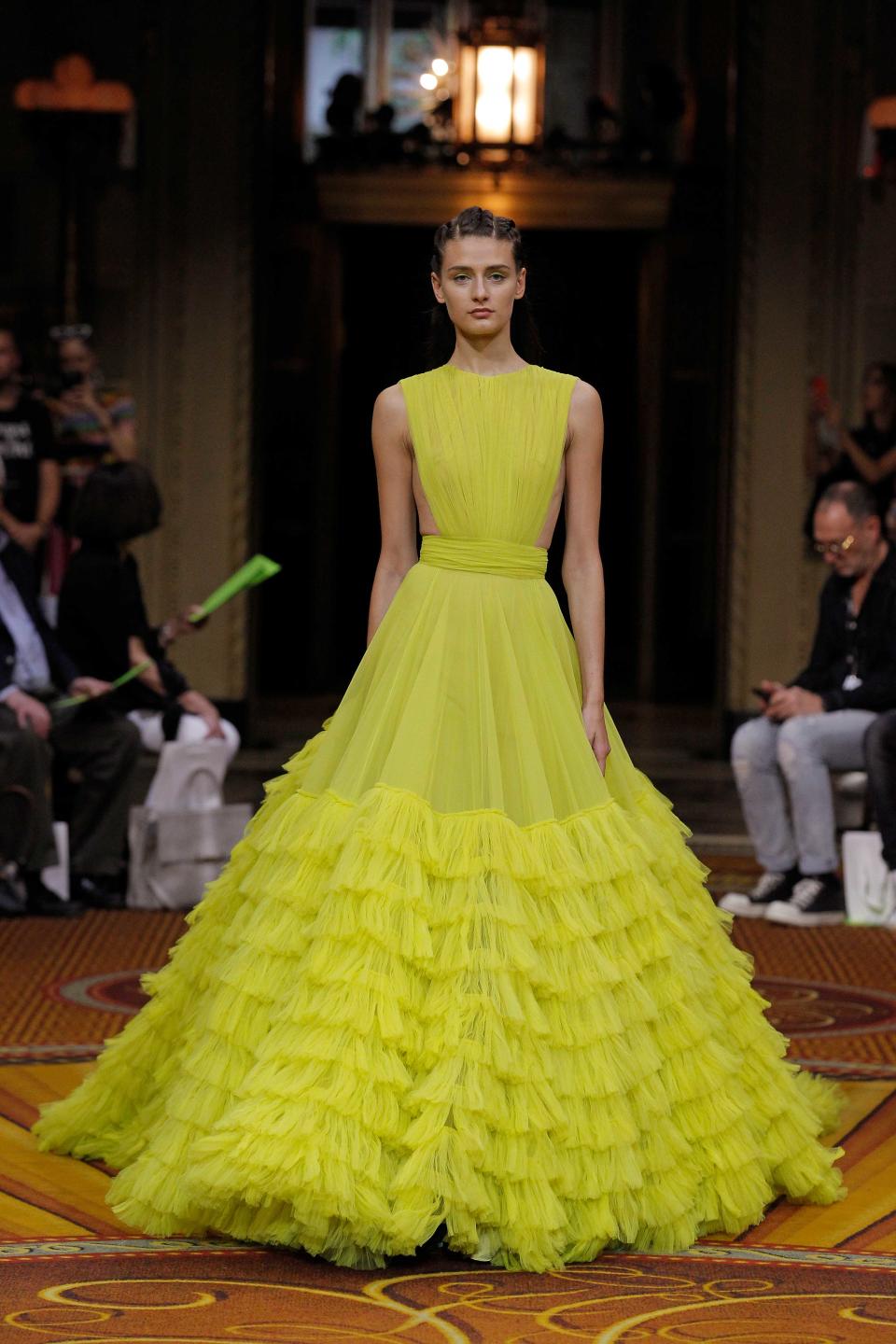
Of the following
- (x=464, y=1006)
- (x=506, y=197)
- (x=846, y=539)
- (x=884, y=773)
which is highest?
(x=506, y=197)

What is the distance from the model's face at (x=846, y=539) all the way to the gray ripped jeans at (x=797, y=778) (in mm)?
409

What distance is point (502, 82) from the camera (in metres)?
10.0

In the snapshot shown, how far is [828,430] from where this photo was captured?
842cm

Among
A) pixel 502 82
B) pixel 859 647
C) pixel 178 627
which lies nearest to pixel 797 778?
pixel 859 647

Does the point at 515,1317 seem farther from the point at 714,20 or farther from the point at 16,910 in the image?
the point at 714,20

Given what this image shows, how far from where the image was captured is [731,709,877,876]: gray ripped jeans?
232 inches

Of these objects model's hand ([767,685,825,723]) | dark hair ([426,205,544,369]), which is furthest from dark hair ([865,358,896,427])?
dark hair ([426,205,544,369])

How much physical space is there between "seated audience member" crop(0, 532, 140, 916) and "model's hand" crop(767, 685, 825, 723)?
181 cm

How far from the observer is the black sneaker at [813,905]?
5820 millimetres

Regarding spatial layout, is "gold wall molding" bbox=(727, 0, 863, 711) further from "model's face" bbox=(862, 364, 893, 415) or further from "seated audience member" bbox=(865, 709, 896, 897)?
"seated audience member" bbox=(865, 709, 896, 897)

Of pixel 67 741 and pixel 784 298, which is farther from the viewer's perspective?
pixel 784 298

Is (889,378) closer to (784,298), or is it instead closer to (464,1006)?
(784,298)

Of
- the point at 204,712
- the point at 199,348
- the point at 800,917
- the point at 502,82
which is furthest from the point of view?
the point at 502,82

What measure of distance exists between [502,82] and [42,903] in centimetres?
563
